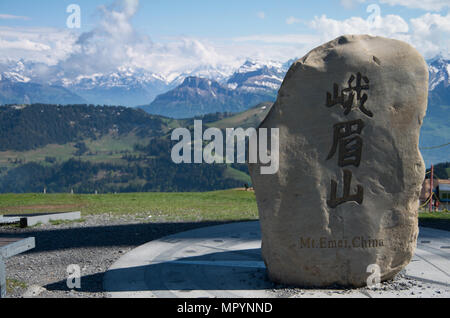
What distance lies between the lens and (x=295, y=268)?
1141 cm

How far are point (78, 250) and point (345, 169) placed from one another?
1033cm

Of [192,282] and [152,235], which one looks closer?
[192,282]

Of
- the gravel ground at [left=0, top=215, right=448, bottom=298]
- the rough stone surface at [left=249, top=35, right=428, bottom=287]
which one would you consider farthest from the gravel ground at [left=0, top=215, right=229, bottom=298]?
the rough stone surface at [left=249, top=35, right=428, bottom=287]

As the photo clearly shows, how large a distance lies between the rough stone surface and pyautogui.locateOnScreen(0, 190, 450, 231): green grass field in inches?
400

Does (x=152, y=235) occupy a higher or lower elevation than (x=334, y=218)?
lower

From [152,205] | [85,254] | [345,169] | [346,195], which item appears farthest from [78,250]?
[152,205]

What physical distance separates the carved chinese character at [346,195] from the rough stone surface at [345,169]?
0.03 m

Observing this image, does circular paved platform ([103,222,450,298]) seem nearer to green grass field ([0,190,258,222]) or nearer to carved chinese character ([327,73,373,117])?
carved chinese character ([327,73,373,117])

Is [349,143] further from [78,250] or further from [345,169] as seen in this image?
[78,250]

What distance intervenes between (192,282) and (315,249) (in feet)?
11.1

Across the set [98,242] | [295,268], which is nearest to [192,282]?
[295,268]

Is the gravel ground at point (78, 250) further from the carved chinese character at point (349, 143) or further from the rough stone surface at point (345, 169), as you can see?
the carved chinese character at point (349, 143)

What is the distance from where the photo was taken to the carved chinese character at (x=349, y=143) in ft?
37.5

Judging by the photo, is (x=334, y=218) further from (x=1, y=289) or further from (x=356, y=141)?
(x=1, y=289)
